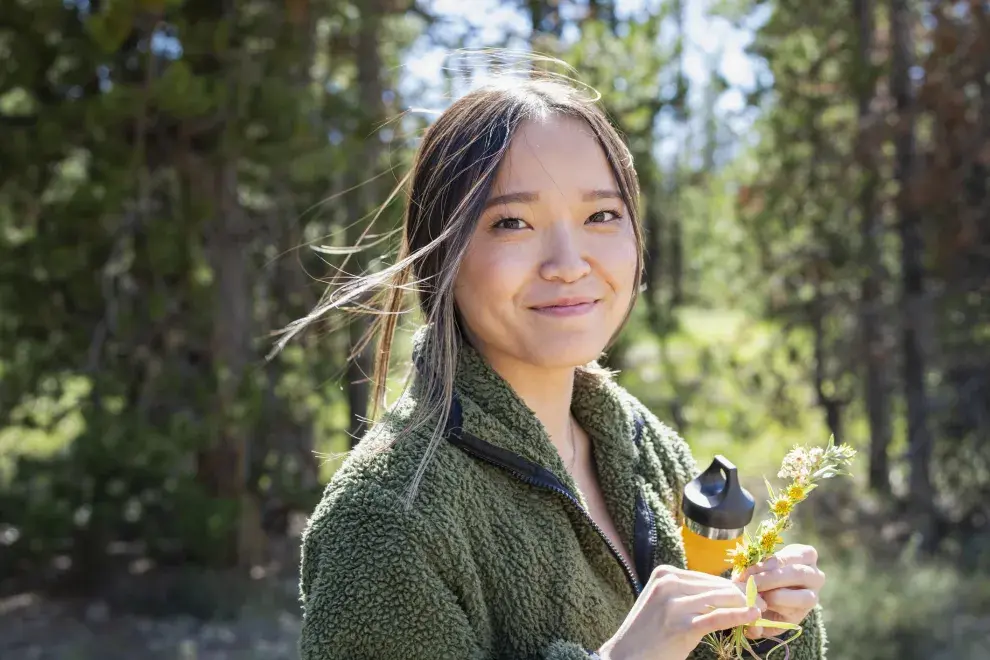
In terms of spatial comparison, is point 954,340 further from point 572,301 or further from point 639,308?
point 572,301

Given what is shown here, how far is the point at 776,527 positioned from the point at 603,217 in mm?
493

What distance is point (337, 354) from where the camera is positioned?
5.52 meters

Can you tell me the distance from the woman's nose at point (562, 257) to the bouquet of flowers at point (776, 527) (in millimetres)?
382

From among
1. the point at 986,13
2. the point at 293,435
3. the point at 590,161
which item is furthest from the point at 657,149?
the point at 590,161

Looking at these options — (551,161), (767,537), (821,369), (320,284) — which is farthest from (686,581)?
(821,369)

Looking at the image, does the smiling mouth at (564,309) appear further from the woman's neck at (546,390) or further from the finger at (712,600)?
the finger at (712,600)

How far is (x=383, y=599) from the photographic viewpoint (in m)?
1.17

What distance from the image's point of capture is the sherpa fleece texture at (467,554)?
3.85 feet

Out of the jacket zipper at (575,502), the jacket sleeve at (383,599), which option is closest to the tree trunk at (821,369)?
the jacket zipper at (575,502)

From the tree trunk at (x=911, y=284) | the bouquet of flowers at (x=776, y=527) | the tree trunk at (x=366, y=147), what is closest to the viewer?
the bouquet of flowers at (x=776, y=527)

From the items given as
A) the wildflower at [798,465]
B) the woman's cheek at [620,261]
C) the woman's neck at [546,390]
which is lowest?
the wildflower at [798,465]

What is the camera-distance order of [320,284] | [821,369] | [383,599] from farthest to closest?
[821,369] < [320,284] < [383,599]

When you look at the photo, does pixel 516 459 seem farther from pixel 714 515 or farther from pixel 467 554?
pixel 714 515

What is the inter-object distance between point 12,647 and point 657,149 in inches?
169
